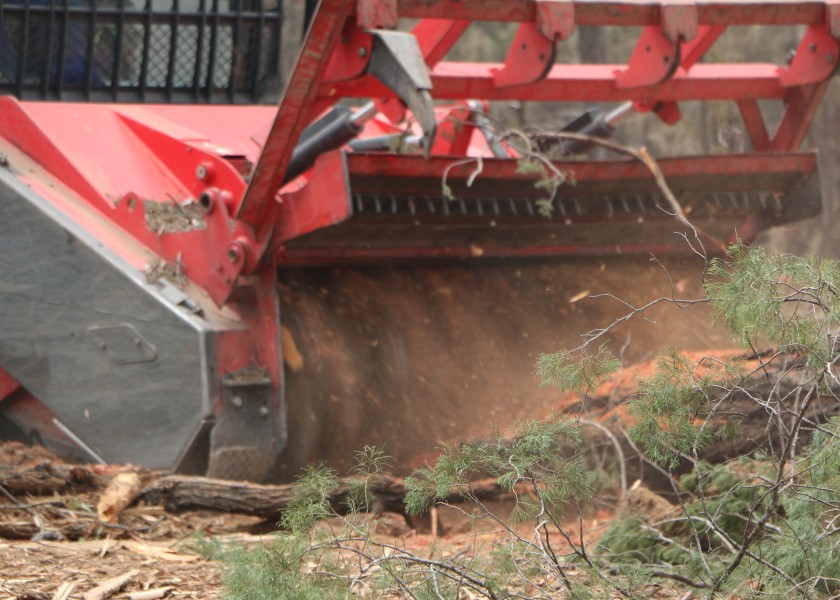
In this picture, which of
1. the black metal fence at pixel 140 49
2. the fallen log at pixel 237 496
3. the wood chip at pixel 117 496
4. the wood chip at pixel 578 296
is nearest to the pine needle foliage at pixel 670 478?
the fallen log at pixel 237 496

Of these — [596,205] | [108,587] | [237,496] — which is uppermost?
[596,205]

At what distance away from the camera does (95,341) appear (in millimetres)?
4875

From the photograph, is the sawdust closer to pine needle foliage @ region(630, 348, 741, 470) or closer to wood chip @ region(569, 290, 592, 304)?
wood chip @ region(569, 290, 592, 304)

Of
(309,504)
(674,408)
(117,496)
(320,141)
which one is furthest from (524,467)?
(320,141)

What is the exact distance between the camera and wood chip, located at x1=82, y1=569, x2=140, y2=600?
10.6 feet

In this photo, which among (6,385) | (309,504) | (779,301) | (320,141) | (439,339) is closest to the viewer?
(779,301)

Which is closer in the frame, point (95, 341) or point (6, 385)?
point (95, 341)

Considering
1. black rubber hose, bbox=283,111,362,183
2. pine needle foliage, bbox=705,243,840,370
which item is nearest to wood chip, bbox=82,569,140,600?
pine needle foliage, bbox=705,243,840,370

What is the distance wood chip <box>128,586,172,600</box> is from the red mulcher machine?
4.62ft

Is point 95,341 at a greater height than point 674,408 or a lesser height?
lesser

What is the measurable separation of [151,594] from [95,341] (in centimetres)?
176

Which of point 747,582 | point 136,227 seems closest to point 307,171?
point 136,227

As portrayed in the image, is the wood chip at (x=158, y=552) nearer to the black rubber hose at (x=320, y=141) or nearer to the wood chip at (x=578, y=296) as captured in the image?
the black rubber hose at (x=320, y=141)

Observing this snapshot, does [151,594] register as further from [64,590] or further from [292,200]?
[292,200]
